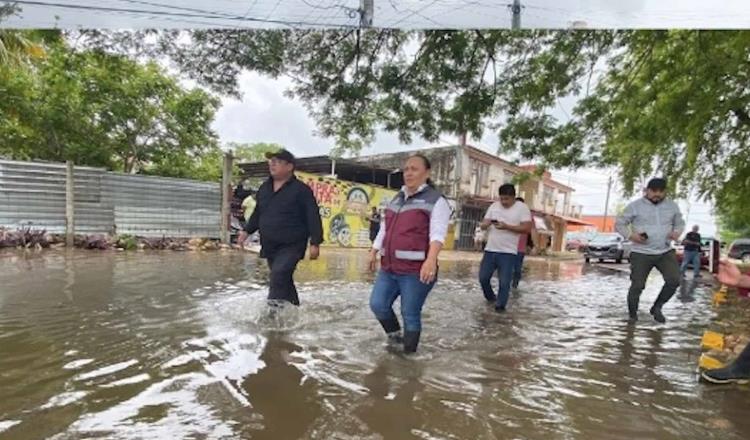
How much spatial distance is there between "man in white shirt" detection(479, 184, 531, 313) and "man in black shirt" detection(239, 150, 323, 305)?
2295 mm

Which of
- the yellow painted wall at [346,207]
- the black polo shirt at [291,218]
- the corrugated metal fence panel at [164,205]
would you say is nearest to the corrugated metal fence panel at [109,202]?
the corrugated metal fence panel at [164,205]

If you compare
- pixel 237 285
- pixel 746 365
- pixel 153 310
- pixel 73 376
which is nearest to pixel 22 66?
pixel 237 285

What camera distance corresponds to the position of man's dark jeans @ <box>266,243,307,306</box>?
15.6ft

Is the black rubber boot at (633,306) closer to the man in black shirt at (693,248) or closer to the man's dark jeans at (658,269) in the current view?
the man's dark jeans at (658,269)

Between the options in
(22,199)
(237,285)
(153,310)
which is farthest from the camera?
(22,199)

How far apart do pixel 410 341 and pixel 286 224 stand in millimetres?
1592

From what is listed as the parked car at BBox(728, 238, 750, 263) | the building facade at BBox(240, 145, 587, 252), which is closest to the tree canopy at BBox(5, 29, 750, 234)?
the building facade at BBox(240, 145, 587, 252)

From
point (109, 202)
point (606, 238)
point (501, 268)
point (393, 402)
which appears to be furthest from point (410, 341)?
point (606, 238)

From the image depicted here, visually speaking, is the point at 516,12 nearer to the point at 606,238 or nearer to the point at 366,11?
the point at 366,11

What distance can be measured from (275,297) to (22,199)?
28.0 ft

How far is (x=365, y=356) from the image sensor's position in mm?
3812

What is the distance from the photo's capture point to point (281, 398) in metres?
2.88

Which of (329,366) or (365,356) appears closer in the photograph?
(329,366)

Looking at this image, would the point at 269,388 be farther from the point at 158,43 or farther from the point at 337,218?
the point at 337,218
